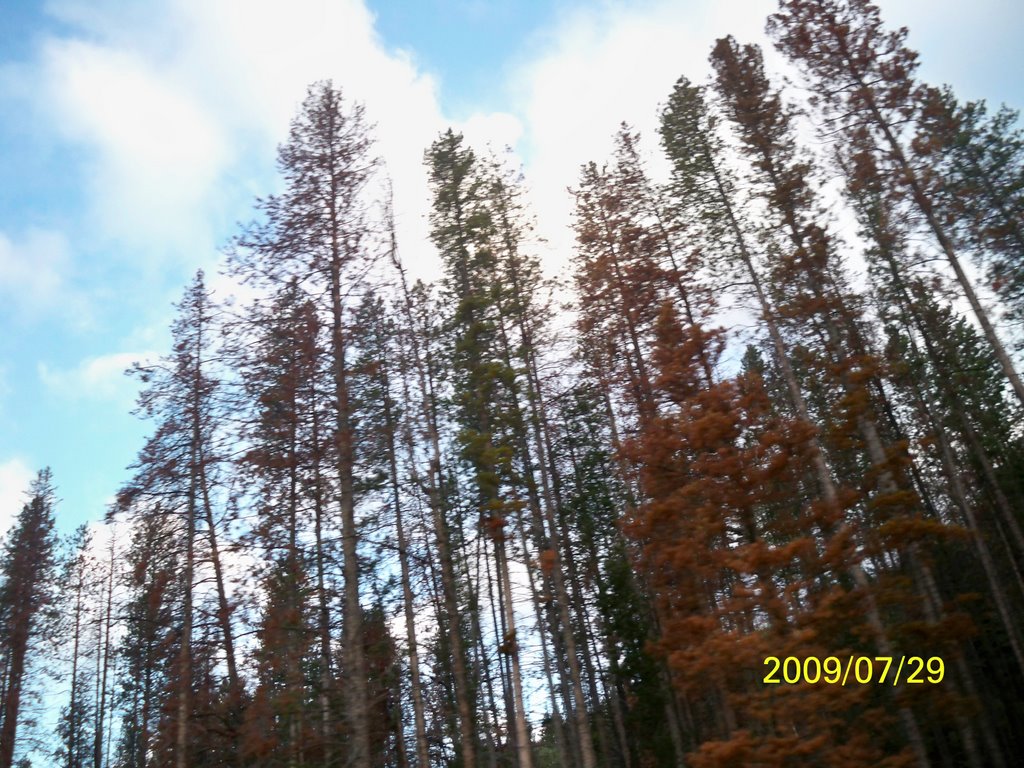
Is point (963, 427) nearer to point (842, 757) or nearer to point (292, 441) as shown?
point (842, 757)

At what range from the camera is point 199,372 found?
17859mm

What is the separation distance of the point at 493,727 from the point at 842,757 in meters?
20.6

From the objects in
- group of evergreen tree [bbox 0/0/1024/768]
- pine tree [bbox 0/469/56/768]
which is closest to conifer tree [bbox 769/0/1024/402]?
group of evergreen tree [bbox 0/0/1024/768]

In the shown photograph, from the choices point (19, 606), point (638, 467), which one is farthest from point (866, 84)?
point (19, 606)

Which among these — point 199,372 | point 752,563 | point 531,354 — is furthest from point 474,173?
point 752,563

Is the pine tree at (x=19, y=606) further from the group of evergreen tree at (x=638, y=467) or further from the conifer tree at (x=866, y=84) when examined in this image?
the conifer tree at (x=866, y=84)
